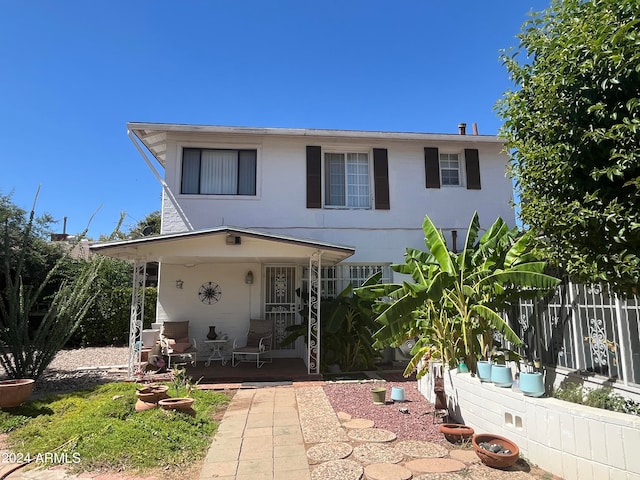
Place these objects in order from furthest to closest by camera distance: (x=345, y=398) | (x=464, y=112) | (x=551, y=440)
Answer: (x=464, y=112), (x=345, y=398), (x=551, y=440)

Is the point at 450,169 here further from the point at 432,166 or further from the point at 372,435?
the point at 372,435

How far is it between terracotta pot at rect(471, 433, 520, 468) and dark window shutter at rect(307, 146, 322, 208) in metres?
7.86

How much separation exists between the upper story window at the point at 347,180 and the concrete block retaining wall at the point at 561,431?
7133mm

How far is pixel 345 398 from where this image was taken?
7203 millimetres

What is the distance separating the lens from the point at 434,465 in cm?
440

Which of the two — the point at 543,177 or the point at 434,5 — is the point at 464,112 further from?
the point at 543,177

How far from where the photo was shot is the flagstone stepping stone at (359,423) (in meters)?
5.71

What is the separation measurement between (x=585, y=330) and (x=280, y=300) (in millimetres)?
7913

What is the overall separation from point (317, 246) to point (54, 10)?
7.85 meters

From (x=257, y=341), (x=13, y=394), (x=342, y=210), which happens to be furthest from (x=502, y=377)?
(x=13, y=394)

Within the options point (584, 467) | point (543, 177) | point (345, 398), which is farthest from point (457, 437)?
point (543, 177)

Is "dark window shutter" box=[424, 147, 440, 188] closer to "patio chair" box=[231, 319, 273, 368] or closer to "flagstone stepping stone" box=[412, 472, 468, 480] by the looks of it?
"patio chair" box=[231, 319, 273, 368]

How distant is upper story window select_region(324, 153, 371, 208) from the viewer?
1179 cm

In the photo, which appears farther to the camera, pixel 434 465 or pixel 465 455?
pixel 465 455
